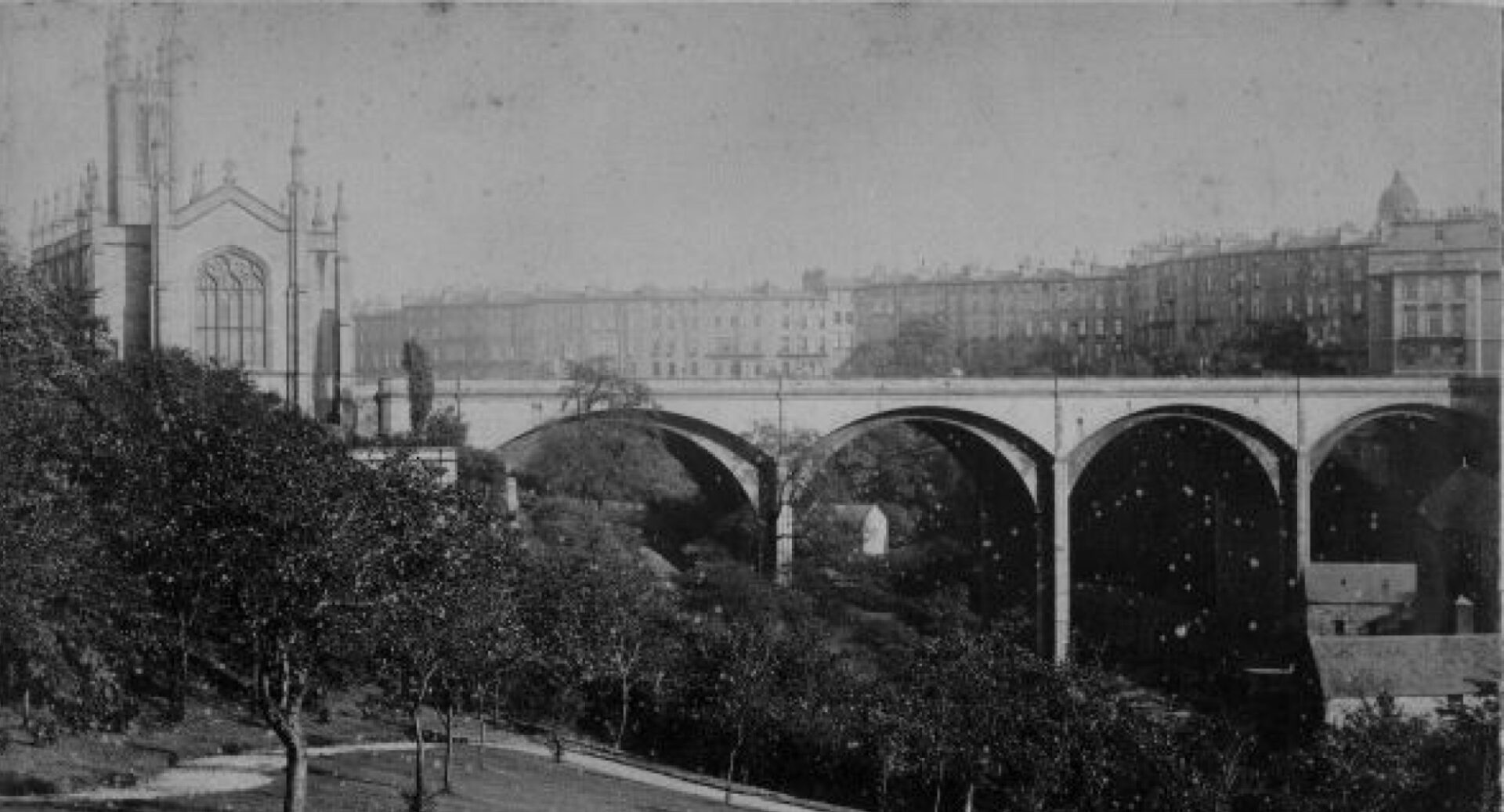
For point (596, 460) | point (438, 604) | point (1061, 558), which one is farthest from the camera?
point (1061, 558)

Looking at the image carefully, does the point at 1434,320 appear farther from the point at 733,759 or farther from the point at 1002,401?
the point at 733,759

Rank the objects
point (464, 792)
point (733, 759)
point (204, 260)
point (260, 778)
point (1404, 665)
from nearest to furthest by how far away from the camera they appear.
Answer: point (260, 778) < point (464, 792) < point (733, 759) < point (1404, 665) < point (204, 260)

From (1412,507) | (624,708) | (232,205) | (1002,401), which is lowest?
(624,708)

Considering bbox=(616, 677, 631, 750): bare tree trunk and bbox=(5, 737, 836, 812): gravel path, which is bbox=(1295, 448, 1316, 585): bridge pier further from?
bbox=(5, 737, 836, 812): gravel path

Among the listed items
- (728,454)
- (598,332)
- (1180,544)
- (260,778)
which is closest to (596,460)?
(728,454)

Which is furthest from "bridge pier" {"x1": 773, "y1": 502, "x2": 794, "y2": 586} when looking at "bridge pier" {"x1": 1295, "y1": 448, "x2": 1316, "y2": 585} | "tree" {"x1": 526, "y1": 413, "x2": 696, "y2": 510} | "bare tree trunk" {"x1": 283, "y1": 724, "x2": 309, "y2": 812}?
"bare tree trunk" {"x1": 283, "y1": 724, "x2": 309, "y2": 812}

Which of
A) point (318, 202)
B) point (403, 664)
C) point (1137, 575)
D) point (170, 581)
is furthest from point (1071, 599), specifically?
point (170, 581)

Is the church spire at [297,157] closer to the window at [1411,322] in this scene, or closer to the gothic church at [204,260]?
the gothic church at [204,260]
